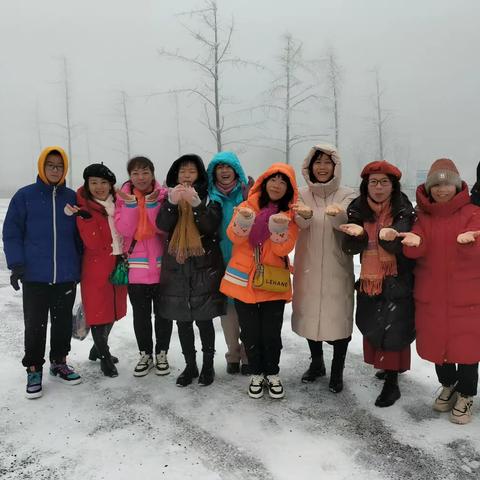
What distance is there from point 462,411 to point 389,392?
53 centimetres

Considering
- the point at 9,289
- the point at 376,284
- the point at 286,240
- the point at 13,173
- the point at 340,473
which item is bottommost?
the point at 340,473

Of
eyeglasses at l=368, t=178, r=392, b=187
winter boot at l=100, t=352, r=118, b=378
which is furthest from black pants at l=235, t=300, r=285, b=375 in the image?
winter boot at l=100, t=352, r=118, b=378

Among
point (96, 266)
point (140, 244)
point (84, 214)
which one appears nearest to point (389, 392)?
point (140, 244)

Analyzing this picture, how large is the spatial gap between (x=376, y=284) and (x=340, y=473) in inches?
53.6

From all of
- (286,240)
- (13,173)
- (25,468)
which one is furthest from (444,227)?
(13,173)

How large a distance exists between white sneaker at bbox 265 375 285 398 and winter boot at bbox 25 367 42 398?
1958mm

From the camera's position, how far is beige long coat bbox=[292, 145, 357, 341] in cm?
337

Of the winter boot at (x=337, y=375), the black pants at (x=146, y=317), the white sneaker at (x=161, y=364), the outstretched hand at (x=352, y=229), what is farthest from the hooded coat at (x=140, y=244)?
the winter boot at (x=337, y=375)

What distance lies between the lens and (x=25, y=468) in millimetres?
2570

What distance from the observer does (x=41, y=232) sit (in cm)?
351

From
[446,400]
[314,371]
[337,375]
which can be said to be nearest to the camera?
[446,400]

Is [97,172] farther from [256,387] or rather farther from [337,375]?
[337,375]

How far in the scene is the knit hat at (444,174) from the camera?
296 cm

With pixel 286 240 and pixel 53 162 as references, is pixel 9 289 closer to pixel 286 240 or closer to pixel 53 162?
pixel 53 162
